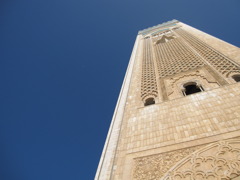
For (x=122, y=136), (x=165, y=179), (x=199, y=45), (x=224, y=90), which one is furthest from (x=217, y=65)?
(x=165, y=179)

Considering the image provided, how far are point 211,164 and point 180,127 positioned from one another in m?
0.79

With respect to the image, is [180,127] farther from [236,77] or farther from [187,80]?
[236,77]

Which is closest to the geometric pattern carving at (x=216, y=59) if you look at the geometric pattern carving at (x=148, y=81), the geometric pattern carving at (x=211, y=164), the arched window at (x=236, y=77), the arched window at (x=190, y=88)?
the arched window at (x=236, y=77)

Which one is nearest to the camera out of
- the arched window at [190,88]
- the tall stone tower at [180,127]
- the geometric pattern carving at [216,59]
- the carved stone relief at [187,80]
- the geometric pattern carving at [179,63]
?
the tall stone tower at [180,127]

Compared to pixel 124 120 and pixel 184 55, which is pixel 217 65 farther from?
pixel 124 120

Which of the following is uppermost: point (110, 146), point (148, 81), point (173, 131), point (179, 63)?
point (179, 63)

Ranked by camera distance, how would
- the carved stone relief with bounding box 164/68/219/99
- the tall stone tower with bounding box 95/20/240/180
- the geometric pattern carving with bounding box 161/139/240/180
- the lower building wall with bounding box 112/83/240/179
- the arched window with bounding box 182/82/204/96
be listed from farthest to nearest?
1. the arched window with bounding box 182/82/204/96
2. the carved stone relief with bounding box 164/68/219/99
3. the lower building wall with bounding box 112/83/240/179
4. the tall stone tower with bounding box 95/20/240/180
5. the geometric pattern carving with bounding box 161/139/240/180

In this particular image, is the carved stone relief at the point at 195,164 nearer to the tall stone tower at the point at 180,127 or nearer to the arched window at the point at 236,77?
the tall stone tower at the point at 180,127

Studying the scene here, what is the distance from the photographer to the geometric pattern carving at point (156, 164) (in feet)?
7.59

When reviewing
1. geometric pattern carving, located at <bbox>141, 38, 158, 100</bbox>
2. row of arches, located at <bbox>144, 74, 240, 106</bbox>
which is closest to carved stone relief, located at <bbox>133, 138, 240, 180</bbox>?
row of arches, located at <bbox>144, 74, 240, 106</bbox>

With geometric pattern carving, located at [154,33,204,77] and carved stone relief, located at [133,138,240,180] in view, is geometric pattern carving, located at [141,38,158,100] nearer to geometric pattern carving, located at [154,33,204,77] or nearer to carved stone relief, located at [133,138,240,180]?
geometric pattern carving, located at [154,33,204,77]

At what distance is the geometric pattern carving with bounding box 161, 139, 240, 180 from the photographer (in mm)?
2010

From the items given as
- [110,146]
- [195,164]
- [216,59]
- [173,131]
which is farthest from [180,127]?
[216,59]

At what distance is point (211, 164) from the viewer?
84.4 inches
